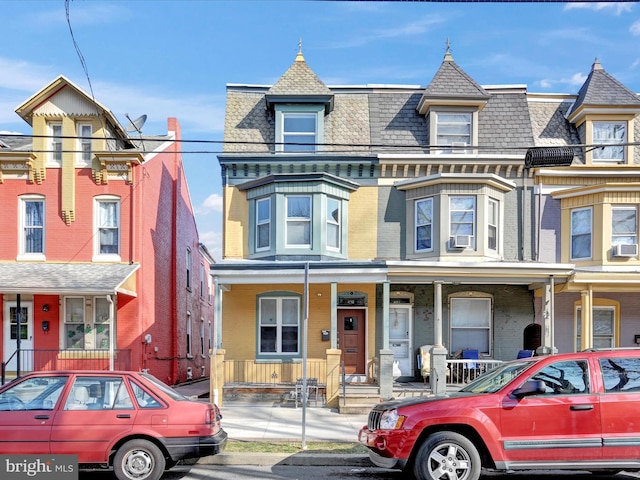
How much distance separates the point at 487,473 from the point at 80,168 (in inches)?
588

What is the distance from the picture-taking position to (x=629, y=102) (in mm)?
18562

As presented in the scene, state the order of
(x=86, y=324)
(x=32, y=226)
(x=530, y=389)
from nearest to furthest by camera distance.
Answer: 1. (x=530, y=389)
2. (x=86, y=324)
3. (x=32, y=226)

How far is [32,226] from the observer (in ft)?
61.3

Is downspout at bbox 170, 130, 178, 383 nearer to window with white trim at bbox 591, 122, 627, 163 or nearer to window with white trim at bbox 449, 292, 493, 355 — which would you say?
window with white trim at bbox 449, 292, 493, 355

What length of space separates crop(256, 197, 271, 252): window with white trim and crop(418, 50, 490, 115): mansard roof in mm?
5636

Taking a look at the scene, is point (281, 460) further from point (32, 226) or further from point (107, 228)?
point (32, 226)

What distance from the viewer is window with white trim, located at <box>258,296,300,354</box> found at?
18000 millimetres

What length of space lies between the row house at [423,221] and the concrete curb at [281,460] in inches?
305

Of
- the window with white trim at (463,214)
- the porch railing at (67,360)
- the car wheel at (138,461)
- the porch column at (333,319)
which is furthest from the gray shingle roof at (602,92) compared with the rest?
the car wheel at (138,461)

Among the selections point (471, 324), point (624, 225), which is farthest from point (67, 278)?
point (624, 225)

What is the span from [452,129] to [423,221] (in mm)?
3129

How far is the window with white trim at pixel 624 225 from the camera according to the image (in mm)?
17719

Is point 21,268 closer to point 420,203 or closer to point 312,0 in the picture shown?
point 420,203

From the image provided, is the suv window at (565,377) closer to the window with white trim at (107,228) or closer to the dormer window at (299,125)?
the dormer window at (299,125)
